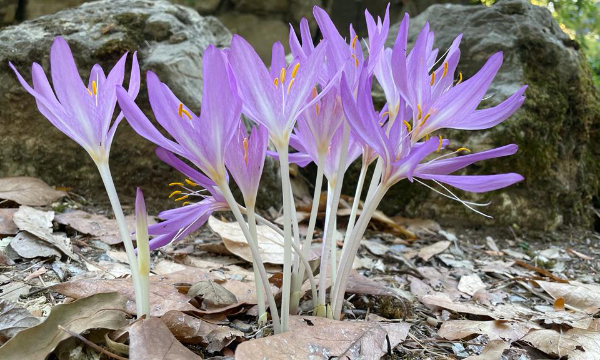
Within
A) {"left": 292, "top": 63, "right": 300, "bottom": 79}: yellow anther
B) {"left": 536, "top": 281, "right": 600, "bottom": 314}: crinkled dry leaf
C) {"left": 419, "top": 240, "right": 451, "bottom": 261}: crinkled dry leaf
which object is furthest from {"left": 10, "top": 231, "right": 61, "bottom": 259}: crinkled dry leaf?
{"left": 536, "top": 281, "right": 600, "bottom": 314}: crinkled dry leaf

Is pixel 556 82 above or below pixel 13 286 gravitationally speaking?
above

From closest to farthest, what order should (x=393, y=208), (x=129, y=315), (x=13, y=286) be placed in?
1. (x=129, y=315)
2. (x=13, y=286)
3. (x=393, y=208)

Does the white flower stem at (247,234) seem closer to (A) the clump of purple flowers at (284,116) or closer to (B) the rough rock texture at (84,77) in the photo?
(A) the clump of purple flowers at (284,116)

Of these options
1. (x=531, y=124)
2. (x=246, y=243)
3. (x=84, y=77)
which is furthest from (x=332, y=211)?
(x=531, y=124)

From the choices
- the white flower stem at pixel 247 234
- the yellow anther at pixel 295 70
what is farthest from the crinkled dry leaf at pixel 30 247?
the yellow anther at pixel 295 70

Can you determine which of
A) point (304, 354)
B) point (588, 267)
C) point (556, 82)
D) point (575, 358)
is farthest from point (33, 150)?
point (556, 82)

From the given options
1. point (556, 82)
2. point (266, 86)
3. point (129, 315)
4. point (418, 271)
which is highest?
point (266, 86)

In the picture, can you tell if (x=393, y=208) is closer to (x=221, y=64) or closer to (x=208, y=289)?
(x=208, y=289)
